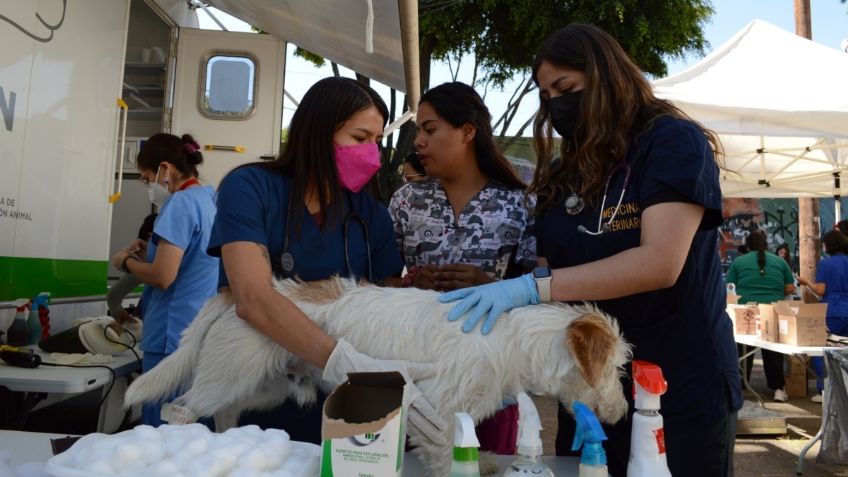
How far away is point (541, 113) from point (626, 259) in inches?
30.2

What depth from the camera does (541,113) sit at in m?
2.14

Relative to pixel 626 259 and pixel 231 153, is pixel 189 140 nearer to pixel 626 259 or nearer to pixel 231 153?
pixel 231 153

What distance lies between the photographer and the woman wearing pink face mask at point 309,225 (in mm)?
1667

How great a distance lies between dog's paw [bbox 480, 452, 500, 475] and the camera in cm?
167

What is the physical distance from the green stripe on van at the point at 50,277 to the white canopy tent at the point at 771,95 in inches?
233

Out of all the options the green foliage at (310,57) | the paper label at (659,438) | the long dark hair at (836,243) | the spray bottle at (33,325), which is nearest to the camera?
the paper label at (659,438)

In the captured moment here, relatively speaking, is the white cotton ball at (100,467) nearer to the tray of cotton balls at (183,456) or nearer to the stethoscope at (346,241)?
the tray of cotton balls at (183,456)

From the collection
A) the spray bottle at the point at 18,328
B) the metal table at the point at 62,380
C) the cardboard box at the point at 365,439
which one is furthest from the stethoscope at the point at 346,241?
the spray bottle at the point at 18,328

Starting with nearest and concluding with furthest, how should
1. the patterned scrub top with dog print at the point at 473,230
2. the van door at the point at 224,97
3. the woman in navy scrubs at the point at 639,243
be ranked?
the woman in navy scrubs at the point at 639,243 < the patterned scrub top with dog print at the point at 473,230 < the van door at the point at 224,97

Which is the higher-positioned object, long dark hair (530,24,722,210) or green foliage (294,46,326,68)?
green foliage (294,46,326,68)

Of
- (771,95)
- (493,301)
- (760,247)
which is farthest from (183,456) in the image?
(760,247)

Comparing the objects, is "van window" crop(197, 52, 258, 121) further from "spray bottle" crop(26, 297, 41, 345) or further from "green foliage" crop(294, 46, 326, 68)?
"green foliage" crop(294, 46, 326, 68)

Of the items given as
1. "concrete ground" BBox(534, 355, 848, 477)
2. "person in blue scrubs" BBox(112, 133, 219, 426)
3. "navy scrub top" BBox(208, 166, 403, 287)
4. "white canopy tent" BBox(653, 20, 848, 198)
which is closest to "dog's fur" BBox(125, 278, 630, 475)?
"navy scrub top" BBox(208, 166, 403, 287)

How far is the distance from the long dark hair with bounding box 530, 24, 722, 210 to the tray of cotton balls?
3.83 feet
